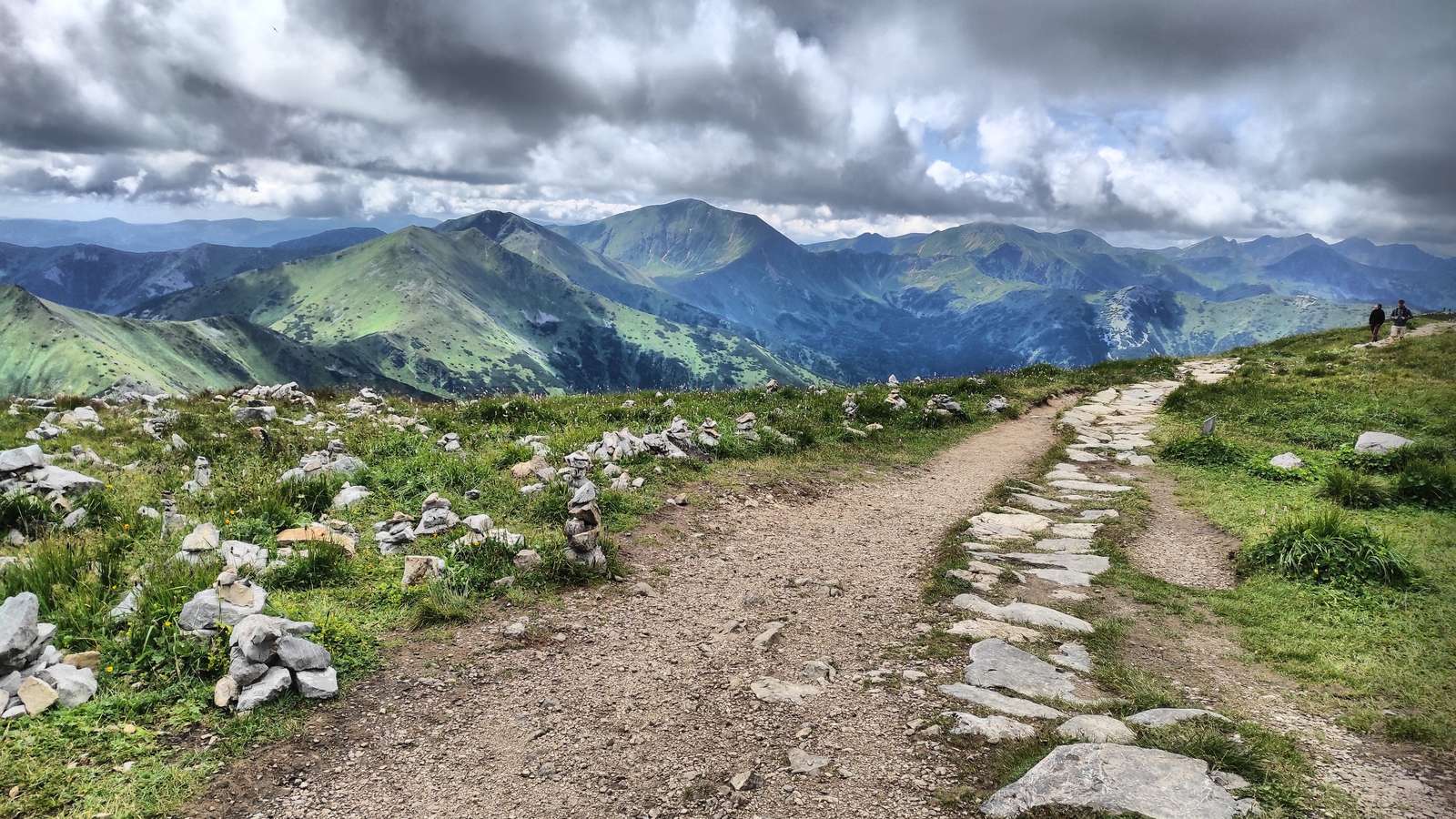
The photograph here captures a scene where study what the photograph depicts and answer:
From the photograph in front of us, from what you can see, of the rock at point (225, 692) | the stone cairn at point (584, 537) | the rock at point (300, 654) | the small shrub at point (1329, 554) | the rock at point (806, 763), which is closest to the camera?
the rock at point (806, 763)

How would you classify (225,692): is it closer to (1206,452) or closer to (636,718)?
(636,718)

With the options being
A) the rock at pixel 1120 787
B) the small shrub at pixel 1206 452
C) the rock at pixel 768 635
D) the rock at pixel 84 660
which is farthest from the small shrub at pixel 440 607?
the small shrub at pixel 1206 452

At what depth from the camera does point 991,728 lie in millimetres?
5906

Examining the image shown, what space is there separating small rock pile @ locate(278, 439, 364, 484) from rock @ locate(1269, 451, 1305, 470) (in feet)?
64.5

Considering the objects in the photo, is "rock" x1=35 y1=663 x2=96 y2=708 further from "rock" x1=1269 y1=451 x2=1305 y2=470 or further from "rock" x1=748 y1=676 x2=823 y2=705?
"rock" x1=1269 y1=451 x2=1305 y2=470

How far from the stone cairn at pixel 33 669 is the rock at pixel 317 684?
167 centimetres

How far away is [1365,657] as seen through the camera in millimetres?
7066

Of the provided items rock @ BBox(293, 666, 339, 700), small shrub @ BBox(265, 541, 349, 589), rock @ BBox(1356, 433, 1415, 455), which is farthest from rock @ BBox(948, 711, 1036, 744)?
rock @ BBox(1356, 433, 1415, 455)

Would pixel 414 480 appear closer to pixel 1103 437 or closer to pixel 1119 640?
pixel 1119 640

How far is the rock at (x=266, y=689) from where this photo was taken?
6020mm

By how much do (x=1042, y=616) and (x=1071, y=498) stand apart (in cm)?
683

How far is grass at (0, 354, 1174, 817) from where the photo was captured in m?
5.39

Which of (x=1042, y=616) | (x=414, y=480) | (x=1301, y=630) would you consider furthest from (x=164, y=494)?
(x=1301, y=630)

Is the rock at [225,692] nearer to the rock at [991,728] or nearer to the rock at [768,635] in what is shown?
the rock at [768,635]
